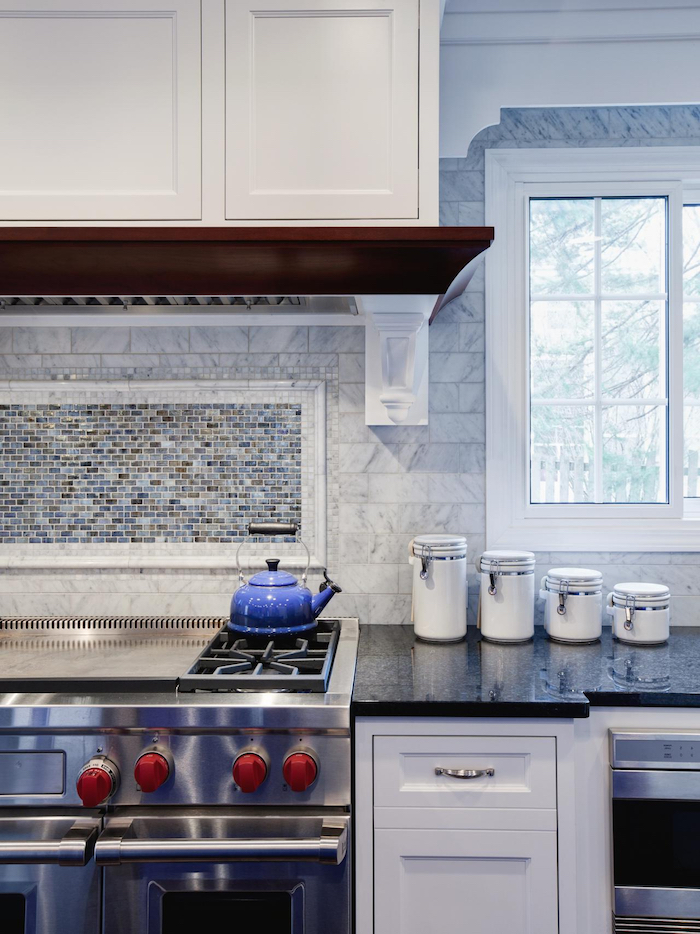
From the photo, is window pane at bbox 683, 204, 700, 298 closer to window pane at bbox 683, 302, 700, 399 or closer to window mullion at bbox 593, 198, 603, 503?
window pane at bbox 683, 302, 700, 399

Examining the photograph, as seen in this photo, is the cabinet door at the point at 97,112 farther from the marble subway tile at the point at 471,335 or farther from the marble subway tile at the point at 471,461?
the marble subway tile at the point at 471,461

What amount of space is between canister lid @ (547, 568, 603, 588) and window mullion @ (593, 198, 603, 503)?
12.1 inches

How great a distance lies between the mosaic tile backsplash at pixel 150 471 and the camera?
208 cm

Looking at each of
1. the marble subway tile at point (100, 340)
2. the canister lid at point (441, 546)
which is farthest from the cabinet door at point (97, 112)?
the canister lid at point (441, 546)

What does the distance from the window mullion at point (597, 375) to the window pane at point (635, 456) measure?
0.02 metres

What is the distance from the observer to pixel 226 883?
1365 mm

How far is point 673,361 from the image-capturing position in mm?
2105

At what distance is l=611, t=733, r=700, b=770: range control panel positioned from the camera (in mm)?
1459

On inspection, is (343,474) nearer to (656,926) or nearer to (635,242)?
(635,242)

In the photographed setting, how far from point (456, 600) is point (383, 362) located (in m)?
0.66

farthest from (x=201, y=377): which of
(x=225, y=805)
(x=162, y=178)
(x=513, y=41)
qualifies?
(x=513, y=41)

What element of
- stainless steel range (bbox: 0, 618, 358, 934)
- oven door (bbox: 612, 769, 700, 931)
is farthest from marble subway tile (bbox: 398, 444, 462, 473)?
oven door (bbox: 612, 769, 700, 931)

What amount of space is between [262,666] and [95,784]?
39 cm

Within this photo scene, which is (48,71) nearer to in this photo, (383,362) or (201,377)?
(201,377)
